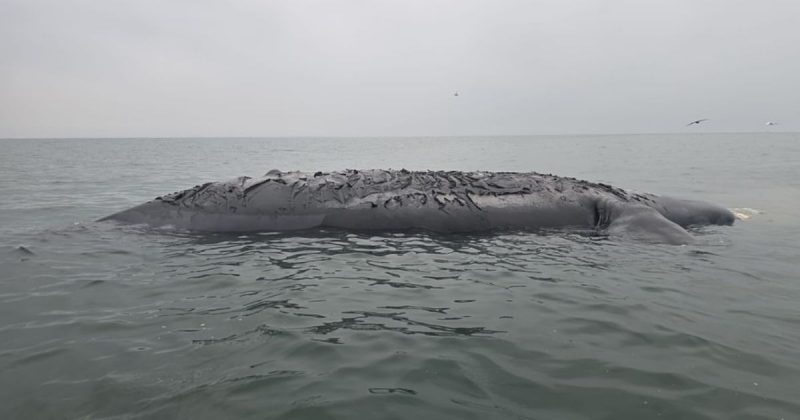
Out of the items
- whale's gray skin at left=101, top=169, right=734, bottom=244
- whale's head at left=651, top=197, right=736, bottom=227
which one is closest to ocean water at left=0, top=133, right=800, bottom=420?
whale's gray skin at left=101, top=169, right=734, bottom=244

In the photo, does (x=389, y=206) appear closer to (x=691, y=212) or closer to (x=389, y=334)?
(x=389, y=334)

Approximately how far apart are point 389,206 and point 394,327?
4.88 metres

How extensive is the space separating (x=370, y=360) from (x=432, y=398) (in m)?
0.86

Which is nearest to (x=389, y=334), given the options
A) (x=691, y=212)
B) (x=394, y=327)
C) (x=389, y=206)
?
(x=394, y=327)

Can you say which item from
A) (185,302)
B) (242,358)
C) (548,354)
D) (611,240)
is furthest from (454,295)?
(611,240)

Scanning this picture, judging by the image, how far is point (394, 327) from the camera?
16.8ft

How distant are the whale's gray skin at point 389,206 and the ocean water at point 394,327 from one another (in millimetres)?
559

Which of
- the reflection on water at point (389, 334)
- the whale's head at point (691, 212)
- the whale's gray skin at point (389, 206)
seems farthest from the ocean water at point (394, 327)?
the whale's head at point (691, 212)

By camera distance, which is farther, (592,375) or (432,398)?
(592,375)

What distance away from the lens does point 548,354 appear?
14.6 ft

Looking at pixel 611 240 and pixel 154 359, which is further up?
pixel 611 240

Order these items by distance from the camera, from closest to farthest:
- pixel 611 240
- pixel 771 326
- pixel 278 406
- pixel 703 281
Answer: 1. pixel 278 406
2. pixel 771 326
3. pixel 703 281
4. pixel 611 240

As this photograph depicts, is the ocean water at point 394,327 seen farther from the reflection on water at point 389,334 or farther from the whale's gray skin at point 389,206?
the whale's gray skin at point 389,206

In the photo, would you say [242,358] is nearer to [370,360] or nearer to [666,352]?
[370,360]
